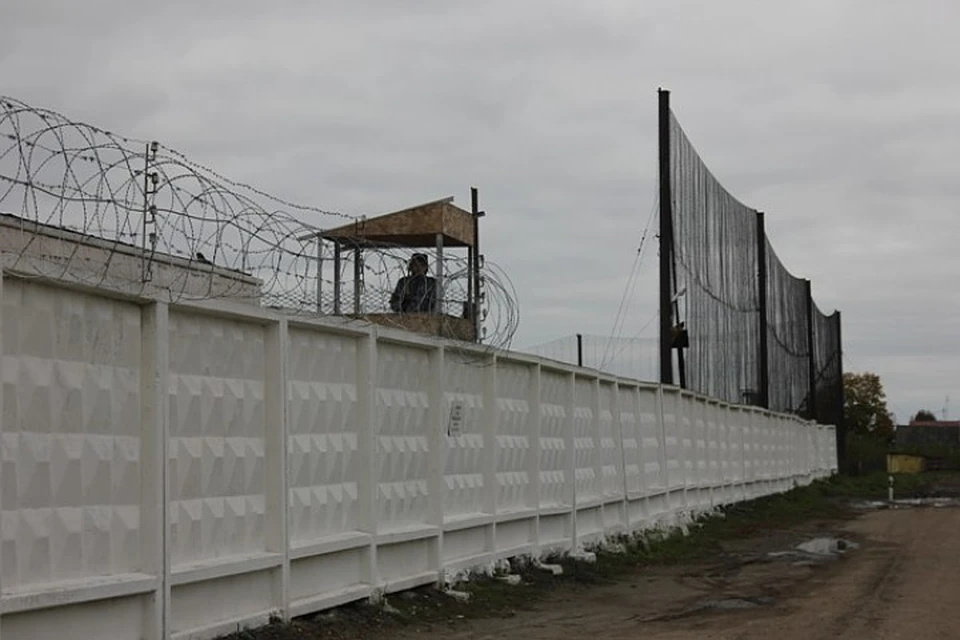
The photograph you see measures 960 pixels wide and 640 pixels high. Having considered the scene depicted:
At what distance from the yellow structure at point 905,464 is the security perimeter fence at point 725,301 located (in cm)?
456

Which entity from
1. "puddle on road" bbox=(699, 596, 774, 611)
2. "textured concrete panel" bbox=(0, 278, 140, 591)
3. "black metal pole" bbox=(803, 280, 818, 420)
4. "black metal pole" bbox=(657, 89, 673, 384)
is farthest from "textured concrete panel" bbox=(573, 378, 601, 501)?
"black metal pole" bbox=(803, 280, 818, 420)

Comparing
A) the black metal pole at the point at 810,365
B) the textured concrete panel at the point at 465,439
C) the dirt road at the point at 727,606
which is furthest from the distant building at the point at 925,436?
the textured concrete panel at the point at 465,439

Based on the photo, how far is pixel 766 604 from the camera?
14.0 metres

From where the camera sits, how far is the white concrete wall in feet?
24.6

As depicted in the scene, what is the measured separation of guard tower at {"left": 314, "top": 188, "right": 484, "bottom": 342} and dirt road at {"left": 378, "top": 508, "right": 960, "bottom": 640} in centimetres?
282

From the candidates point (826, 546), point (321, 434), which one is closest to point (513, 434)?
point (321, 434)

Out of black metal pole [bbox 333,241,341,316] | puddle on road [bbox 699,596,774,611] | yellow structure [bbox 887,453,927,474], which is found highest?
black metal pole [bbox 333,241,341,316]

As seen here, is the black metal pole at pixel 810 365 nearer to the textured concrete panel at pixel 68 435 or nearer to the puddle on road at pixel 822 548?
the puddle on road at pixel 822 548

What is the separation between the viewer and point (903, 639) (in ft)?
36.9

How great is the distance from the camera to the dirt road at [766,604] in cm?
1162

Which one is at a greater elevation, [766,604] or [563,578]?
[563,578]

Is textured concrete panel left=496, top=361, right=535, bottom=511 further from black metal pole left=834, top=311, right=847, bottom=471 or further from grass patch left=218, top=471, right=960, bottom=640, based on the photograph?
black metal pole left=834, top=311, right=847, bottom=471

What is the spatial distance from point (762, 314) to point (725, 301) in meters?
6.80

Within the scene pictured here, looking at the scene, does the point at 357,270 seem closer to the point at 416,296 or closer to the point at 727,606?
the point at 416,296
